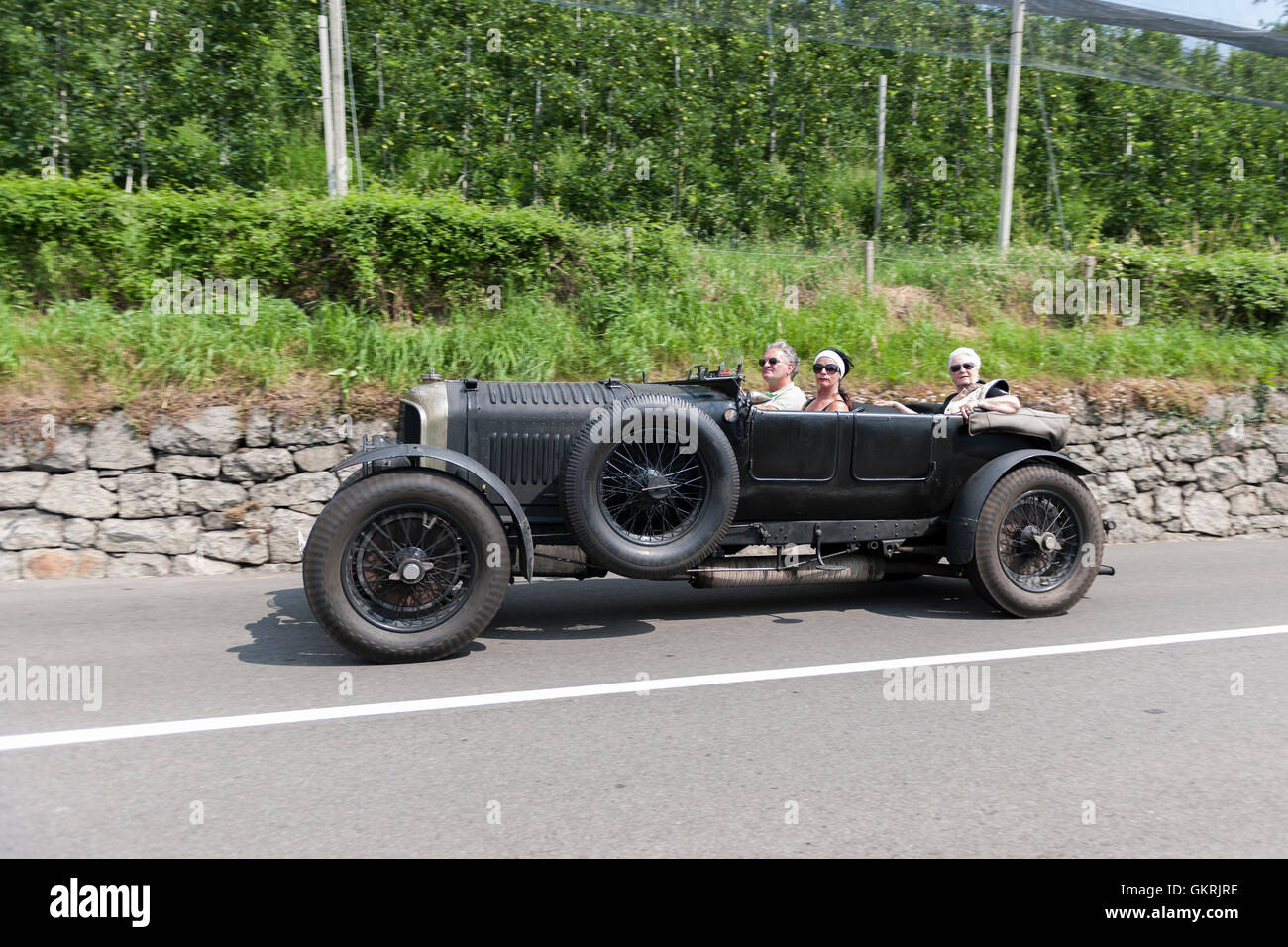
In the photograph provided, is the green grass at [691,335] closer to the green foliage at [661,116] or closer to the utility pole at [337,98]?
the utility pole at [337,98]

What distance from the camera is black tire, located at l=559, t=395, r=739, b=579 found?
517cm

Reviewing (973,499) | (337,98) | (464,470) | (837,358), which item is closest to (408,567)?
(464,470)

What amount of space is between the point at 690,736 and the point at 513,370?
18.1ft

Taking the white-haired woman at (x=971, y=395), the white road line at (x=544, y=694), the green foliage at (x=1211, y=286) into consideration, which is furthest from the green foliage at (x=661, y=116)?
the white road line at (x=544, y=694)

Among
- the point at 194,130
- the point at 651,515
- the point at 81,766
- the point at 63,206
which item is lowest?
the point at 81,766

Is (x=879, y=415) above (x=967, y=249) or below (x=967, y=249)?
below

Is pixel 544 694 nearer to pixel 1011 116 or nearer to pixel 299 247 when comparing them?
pixel 299 247

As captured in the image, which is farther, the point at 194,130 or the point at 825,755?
the point at 194,130

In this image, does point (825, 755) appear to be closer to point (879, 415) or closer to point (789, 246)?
point (879, 415)

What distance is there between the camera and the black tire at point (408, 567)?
4719mm

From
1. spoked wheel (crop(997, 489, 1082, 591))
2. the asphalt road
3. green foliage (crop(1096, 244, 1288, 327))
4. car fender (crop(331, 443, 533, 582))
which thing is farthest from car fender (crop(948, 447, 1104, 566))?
green foliage (crop(1096, 244, 1288, 327))

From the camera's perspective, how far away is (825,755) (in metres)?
3.81

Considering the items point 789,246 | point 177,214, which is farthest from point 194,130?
point 789,246

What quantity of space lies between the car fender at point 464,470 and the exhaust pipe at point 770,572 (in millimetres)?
955
